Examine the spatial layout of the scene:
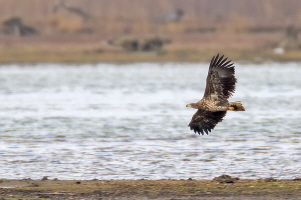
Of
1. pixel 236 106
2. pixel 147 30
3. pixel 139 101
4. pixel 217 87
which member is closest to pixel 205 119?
pixel 217 87

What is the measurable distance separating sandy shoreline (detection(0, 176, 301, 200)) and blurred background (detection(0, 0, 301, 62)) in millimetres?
37556

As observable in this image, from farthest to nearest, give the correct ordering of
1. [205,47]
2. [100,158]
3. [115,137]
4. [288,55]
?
[205,47] < [288,55] < [115,137] < [100,158]

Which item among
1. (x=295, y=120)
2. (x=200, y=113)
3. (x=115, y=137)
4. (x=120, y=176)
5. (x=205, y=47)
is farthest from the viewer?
(x=205, y=47)

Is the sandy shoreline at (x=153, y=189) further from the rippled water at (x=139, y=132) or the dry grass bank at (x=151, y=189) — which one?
the rippled water at (x=139, y=132)

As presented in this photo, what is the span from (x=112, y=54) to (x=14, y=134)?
114 feet

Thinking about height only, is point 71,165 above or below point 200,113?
below

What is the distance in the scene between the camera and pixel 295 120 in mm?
17938

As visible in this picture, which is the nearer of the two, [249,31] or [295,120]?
[295,120]

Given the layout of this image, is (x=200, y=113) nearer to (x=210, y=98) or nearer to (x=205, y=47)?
(x=210, y=98)

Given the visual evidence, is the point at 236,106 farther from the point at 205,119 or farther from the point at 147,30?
the point at 147,30

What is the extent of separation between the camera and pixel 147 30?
73812 millimetres

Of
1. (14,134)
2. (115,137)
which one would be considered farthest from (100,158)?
(14,134)

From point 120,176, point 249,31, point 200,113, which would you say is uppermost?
point 249,31

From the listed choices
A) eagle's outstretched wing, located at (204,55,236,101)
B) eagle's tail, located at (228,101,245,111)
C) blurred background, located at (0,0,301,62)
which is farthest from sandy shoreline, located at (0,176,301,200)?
blurred background, located at (0,0,301,62)
